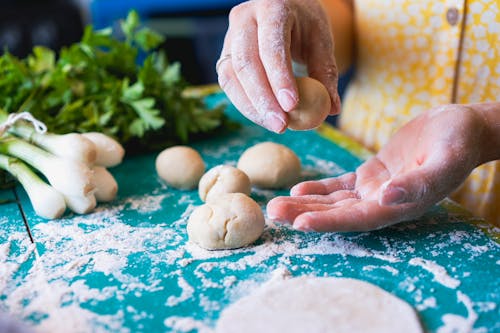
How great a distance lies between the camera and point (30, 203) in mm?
1441

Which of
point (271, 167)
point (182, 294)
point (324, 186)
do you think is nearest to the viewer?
point (182, 294)

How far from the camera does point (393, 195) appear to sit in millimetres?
986

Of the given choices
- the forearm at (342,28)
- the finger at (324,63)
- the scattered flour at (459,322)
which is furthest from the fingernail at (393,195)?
the forearm at (342,28)

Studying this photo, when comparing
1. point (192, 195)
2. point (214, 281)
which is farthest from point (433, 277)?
point (192, 195)

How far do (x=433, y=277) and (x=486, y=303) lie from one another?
0.11m

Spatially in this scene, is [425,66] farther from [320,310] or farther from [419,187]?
[320,310]

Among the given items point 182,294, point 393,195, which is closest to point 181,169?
point 182,294

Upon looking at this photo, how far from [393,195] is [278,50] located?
0.41 metres

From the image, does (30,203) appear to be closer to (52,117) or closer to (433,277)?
(52,117)

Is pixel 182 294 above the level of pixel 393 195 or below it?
below

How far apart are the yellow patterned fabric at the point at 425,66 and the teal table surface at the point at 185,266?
0.28m

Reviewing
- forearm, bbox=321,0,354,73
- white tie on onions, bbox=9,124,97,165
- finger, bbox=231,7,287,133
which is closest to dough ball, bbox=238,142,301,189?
finger, bbox=231,7,287,133

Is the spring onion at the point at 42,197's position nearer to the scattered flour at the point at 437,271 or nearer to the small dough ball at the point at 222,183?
the small dough ball at the point at 222,183

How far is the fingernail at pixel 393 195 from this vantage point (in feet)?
3.23
